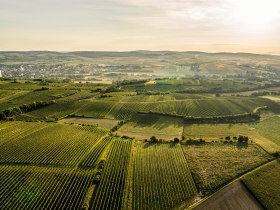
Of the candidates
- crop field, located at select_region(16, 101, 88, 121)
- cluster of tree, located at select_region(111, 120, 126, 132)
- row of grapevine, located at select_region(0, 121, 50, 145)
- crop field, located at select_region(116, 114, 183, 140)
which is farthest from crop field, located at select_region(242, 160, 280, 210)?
crop field, located at select_region(16, 101, 88, 121)

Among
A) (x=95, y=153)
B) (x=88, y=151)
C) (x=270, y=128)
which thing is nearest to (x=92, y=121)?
(x=88, y=151)

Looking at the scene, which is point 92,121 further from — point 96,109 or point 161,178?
point 161,178

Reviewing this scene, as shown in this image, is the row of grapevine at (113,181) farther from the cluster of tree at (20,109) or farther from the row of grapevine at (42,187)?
the cluster of tree at (20,109)

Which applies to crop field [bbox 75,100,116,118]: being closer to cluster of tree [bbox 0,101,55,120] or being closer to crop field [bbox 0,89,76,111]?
cluster of tree [bbox 0,101,55,120]

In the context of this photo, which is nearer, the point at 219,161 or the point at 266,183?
the point at 266,183

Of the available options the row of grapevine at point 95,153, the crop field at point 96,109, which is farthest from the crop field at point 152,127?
the crop field at point 96,109

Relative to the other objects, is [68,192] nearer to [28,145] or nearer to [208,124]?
[28,145]
